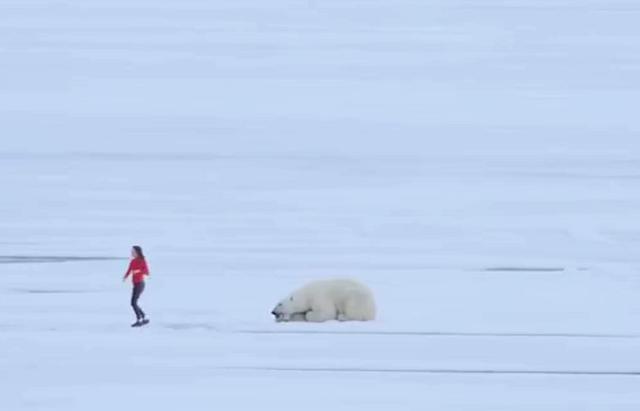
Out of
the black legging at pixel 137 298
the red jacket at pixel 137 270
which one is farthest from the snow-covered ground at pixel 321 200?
the red jacket at pixel 137 270

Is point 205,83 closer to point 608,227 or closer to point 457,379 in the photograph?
point 608,227

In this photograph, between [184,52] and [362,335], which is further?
[184,52]

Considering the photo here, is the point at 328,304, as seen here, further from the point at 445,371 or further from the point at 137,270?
the point at 445,371

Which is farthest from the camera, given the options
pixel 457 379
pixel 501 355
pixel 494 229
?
pixel 494 229

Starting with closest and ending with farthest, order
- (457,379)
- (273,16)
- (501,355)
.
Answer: (457,379) < (501,355) < (273,16)

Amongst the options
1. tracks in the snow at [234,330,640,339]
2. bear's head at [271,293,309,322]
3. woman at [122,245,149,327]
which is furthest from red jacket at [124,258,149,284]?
bear's head at [271,293,309,322]

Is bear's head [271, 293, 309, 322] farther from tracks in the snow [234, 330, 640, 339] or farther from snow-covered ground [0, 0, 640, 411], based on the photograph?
tracks in the snow [234, 330, 640, 339]

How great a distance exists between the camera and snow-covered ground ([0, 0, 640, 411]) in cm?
933

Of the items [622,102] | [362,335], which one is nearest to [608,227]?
[362,335]

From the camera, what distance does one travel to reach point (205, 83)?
2755 cm

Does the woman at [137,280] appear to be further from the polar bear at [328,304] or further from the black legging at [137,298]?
the polar bear at [328,304]

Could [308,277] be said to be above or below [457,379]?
above

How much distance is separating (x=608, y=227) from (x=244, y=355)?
6549 millimetres

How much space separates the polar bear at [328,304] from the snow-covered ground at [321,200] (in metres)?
0.12
